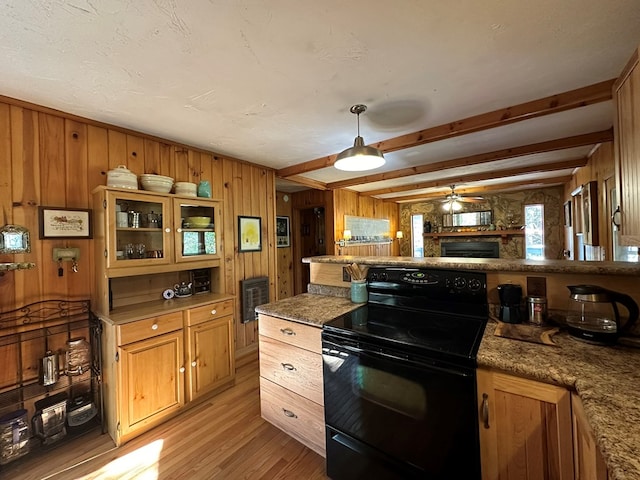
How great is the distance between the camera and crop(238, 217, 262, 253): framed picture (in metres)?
3.36

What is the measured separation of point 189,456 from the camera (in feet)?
5.88

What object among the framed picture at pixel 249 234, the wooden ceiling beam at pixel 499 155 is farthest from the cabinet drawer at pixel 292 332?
the wooden ceiling beam at pixel 499 155

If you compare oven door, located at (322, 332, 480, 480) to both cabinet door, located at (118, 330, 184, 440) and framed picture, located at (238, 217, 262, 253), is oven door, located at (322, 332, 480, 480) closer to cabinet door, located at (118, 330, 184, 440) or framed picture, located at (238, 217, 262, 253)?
cabinet door, located at (118, 330, 184, 440)

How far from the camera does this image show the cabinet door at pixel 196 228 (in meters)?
2.40

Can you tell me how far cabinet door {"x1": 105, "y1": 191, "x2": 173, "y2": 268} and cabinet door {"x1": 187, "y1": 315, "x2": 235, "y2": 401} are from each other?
694 millimetres

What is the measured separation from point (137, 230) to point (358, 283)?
72.0 inches

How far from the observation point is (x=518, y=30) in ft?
4.46

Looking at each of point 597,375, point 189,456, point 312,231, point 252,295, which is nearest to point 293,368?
point 189,456

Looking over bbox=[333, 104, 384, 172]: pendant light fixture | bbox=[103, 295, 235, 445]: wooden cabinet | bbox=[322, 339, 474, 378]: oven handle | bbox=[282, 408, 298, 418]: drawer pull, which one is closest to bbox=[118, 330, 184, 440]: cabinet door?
bbox=[103, 295, 235, 445]: wooden cabinet

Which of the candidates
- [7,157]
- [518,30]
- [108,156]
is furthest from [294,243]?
[518,30]

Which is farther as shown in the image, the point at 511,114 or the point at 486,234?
the point at 486,234

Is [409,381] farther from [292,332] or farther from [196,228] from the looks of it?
[196,228]

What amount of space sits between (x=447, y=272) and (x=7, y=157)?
3.00 m

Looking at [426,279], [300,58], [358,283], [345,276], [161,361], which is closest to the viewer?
[300,58]
